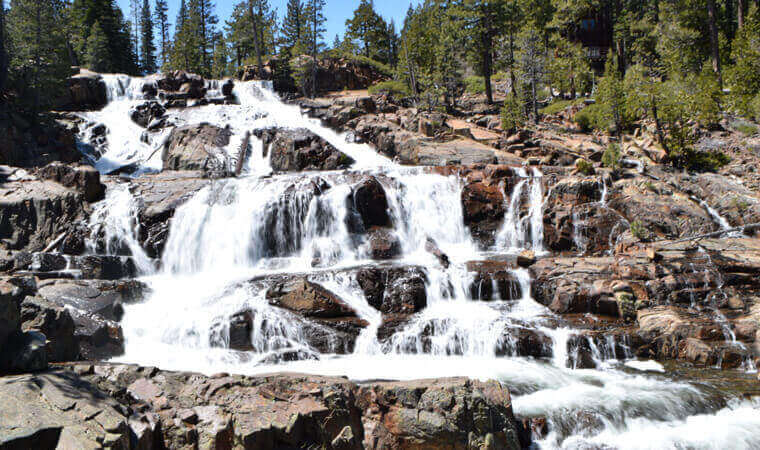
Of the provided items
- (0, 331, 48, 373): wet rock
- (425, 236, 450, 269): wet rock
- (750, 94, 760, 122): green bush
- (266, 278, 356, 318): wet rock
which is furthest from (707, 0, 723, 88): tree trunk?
(0, 331, 48, 373): wet rock

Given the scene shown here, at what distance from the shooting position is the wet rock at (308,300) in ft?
39.0

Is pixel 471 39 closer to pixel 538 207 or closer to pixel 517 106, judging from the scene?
pixel 517 106

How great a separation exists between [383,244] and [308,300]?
18.6 ft

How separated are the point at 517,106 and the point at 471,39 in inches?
452

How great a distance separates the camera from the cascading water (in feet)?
26.6

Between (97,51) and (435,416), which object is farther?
(97,51)

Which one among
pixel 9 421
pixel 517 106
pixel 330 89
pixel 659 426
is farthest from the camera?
pixel 330 89

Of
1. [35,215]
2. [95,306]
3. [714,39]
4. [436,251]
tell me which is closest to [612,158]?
[436,251]

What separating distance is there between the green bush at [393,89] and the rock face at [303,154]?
17655 millimetres

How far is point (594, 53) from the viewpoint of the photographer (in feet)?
140

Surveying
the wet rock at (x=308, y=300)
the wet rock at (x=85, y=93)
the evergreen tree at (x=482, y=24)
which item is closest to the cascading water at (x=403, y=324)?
the wet rock at (x=308, y=300)

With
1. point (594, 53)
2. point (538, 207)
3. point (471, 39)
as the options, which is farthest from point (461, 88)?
point (538, 207)

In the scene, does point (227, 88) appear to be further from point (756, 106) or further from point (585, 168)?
point (756, 106)

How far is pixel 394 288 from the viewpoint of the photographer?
13.1 metres
